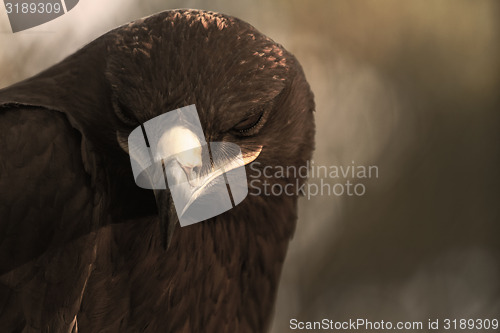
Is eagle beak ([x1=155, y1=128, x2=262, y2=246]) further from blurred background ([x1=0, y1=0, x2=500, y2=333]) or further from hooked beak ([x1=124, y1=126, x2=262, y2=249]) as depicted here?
blurred background ([x1=0, y1=0, x2=500, y2=333])

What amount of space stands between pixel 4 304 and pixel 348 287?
0.61 metres

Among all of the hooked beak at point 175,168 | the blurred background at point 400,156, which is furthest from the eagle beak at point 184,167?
the blurred background at point 400,156

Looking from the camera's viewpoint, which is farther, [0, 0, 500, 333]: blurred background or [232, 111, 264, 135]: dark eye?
[0, 0, 500, 333]: blurred background

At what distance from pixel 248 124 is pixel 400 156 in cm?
46

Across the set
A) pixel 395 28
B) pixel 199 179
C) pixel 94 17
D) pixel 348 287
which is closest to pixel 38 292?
pixel 199 179

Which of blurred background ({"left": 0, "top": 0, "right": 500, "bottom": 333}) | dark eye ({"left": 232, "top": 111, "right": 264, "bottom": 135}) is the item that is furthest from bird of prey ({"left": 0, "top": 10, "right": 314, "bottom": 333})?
blurred background ({"left": 0, "top": 0, "right": 500, "bottom": 333})

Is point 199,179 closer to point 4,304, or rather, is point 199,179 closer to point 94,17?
point 4,304

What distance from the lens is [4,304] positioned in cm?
56

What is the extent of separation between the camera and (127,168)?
62 centimetres

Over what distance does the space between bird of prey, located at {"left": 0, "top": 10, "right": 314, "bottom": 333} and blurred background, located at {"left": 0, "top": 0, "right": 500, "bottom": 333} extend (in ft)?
0.80

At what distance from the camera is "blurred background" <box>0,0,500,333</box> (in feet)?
3.07

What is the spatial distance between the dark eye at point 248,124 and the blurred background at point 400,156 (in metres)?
0.31

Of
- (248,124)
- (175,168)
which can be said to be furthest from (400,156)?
(175,168)

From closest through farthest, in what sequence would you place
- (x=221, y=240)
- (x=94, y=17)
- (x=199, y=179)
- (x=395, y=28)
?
(x=199, y=179) → (x=221, y=240) → (x=94, y=17) → (x=395, y=28)
